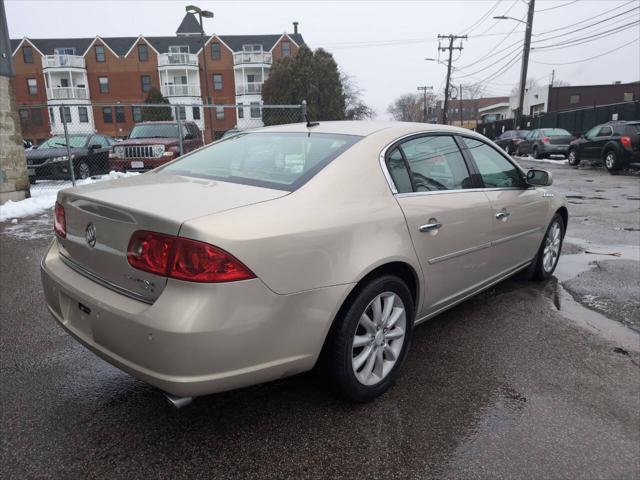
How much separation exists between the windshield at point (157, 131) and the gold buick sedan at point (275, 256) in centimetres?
947

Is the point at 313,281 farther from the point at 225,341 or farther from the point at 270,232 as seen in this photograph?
the point at 225,341

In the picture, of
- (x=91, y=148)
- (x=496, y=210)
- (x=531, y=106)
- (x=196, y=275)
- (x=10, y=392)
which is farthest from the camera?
(x=531, y=106)

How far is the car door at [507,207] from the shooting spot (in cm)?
370

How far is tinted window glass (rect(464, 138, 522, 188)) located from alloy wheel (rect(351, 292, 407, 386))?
1458 mm

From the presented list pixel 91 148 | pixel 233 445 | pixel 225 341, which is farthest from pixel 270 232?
pixel 91 148

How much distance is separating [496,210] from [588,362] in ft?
3.95

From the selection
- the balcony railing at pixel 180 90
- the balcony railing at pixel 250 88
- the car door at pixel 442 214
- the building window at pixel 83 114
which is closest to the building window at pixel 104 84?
the building window at pixel 83 114

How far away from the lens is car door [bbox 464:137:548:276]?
3.70 meters

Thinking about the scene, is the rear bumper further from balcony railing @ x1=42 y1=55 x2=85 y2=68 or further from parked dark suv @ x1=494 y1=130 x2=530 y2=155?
balcony railing @ x1=42 y1=55 x2=85 y2=68

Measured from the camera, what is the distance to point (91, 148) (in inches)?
513

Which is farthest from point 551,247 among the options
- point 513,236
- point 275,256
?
point 275,256

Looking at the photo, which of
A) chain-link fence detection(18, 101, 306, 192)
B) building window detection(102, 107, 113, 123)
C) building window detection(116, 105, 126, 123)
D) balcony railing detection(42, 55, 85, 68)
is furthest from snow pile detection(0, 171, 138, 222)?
balcony railing detection(42, 55, 85, 68)

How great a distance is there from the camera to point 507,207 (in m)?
3.81

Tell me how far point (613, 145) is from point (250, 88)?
3947 cm
